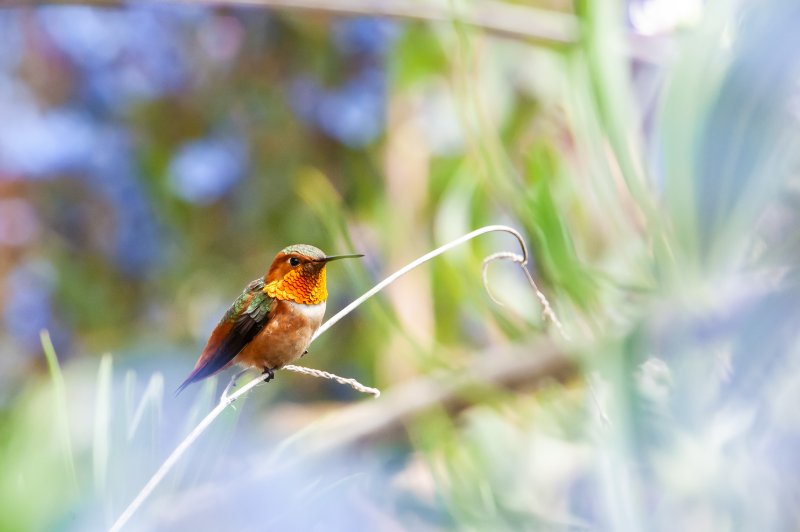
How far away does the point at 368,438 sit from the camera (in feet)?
1.52

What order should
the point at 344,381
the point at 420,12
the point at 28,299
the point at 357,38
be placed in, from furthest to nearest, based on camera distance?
the point at 357,38 → the point at 28,299 → the point at 420,12 → the point at 344,381

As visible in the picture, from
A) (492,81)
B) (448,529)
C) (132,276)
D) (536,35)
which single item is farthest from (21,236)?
(448,529)

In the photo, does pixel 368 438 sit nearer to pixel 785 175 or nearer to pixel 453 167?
pixel 785 175

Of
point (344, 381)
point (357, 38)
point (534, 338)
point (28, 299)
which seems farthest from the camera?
point (357, 38)

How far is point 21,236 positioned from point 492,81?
25.9 inches

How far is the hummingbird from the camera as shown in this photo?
11.1 inches

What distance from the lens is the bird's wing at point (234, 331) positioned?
28cm

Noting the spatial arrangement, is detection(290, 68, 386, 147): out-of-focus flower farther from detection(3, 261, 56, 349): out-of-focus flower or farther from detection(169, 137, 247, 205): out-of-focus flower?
detection(3, 261, 56, 349): out-of-focus flower

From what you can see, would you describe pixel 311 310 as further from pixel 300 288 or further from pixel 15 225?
pixel 15 225

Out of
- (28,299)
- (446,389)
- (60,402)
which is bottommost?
(60,402)

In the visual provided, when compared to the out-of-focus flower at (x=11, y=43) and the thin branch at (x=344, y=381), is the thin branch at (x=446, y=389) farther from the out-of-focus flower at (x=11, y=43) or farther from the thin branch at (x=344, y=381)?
the out-of-focus flower at (x=11, y=43)

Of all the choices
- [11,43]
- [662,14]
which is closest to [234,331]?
[662,14]

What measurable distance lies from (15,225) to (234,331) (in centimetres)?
102

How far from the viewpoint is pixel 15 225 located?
3.99ft
